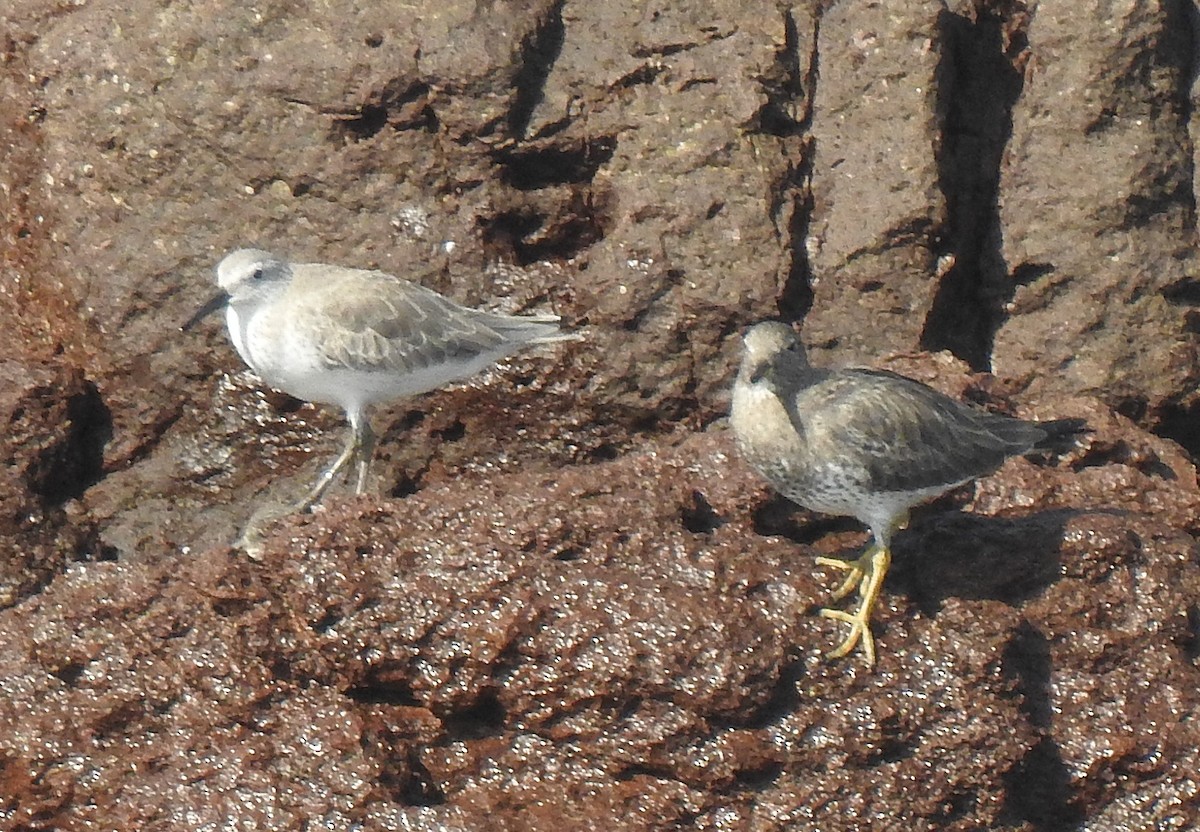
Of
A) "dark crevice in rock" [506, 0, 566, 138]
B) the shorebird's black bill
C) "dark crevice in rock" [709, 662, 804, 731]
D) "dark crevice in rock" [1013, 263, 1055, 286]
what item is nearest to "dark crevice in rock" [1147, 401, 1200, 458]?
"dark crevice in rock" [1013, 263, 1055, 286]

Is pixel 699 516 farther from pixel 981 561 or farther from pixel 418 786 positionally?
pixel 418 786

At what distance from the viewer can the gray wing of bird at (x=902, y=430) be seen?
20.6 feet

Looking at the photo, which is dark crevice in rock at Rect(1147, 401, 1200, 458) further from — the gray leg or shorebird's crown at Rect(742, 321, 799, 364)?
the gray leg

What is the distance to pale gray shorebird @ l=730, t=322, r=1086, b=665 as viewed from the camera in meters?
6.24

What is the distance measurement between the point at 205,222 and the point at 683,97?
8.30ft

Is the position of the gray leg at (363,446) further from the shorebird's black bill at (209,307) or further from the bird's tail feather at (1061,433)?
the bird's tail feather at (1061,433)

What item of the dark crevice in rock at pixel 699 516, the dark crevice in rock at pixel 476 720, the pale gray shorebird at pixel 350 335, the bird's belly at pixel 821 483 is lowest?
the dark crevice in rock at pixel 476 720

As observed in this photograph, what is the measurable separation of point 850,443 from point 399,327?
228cm

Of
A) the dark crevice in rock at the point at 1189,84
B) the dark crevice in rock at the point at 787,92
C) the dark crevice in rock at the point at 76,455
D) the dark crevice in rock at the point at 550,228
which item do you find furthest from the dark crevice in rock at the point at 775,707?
the dark crevice in rock at the point at 1189,84

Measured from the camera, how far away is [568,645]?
19.1ft

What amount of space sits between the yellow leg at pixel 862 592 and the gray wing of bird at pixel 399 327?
2.03 meters

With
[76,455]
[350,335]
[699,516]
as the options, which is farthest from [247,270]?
[699,516]

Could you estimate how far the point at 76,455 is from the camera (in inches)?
322

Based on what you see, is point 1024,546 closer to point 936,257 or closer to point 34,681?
point 936,257
